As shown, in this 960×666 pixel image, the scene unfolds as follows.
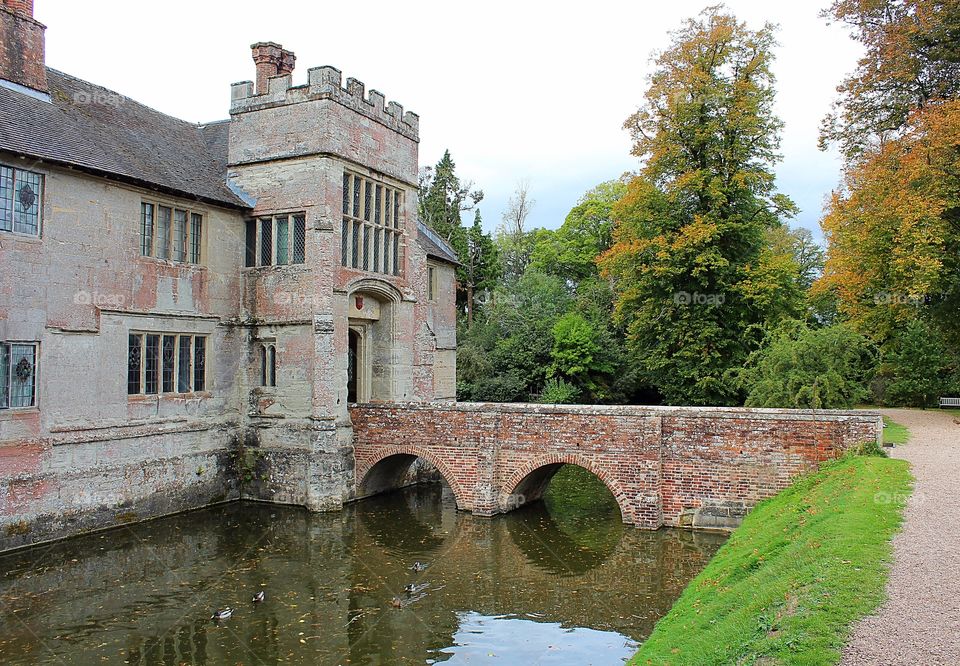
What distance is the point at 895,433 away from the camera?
17516 millimetres

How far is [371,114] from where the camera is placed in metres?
21.1

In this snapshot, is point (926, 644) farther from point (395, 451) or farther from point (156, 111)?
point (156, 111)

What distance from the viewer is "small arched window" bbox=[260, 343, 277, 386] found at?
66.3ft

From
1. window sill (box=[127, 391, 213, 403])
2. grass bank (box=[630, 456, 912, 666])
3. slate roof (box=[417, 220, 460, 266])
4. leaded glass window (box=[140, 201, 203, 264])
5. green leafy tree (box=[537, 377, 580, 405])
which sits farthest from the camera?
green leafy tree (box=[537, 377, 580, 405])

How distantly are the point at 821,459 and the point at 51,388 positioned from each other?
54.3 ft

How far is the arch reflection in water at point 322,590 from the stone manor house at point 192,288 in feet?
5.84

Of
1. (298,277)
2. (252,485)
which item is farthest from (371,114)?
(252,485)

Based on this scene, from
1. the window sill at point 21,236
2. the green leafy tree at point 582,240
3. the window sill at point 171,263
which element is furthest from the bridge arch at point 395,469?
the green leafy tree at point 582,240

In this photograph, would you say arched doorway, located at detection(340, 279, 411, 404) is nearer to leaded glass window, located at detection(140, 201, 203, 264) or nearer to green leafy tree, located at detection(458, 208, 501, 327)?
leaded glass window, located at detection(140, 201, 203, 264)

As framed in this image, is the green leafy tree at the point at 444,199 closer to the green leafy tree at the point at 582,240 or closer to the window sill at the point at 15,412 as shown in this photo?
the green leafy tree at the point at 582,240

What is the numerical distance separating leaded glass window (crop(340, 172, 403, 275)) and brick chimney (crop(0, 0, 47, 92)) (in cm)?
762

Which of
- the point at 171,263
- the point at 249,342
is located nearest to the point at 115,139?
the point at 171,263

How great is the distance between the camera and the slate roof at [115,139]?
51.7ft

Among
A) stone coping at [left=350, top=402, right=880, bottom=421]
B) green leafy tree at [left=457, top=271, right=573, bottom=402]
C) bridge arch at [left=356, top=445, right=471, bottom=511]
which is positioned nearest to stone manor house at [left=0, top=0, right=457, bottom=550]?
bridge arch at [left=356, top=445, right=471, bottom=511]
